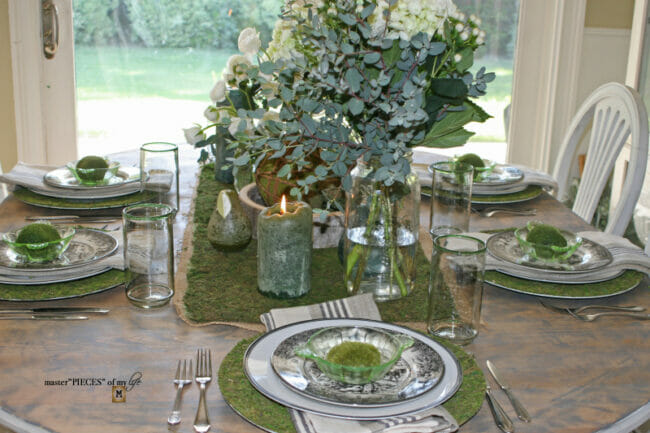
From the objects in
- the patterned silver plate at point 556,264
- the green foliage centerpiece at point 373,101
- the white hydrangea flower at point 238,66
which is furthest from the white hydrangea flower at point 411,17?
the patterned silver plate at point 556,264

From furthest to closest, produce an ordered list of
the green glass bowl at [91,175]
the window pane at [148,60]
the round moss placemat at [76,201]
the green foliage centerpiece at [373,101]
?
the window pane at [148,60] < the green glass bowl at [91,175] < the round moss placemat at [76,201] < the green foliage centerpiece at [373,101]

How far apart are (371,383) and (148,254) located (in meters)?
0.48

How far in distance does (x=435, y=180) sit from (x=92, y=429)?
869 mm

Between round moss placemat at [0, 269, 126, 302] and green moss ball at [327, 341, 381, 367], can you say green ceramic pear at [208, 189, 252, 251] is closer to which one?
round moss placemat at [0, 269, 126, 302]

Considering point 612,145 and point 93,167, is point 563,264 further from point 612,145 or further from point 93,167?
point 93,167

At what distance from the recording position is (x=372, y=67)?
1.09 metres

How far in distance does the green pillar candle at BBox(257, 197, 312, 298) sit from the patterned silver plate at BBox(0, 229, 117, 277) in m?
0.29

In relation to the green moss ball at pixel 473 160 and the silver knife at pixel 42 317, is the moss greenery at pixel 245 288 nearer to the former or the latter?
the silver knife at pixel 42 317

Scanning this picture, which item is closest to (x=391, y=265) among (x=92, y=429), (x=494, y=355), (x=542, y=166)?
(x=494, y=355)

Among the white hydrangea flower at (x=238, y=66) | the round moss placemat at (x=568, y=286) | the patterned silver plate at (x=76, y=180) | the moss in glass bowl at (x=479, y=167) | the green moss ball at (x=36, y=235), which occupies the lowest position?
the round moss placemat at (x=568, y=286)

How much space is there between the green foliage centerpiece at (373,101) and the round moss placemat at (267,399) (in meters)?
0.27

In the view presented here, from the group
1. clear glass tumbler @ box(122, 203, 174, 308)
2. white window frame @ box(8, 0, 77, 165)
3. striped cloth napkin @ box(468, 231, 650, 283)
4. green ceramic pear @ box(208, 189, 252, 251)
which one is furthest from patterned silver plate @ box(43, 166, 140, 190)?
white window frame @ box(8, 0, 77, 165)

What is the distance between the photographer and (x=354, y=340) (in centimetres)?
95

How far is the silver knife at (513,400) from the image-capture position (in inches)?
33.0
